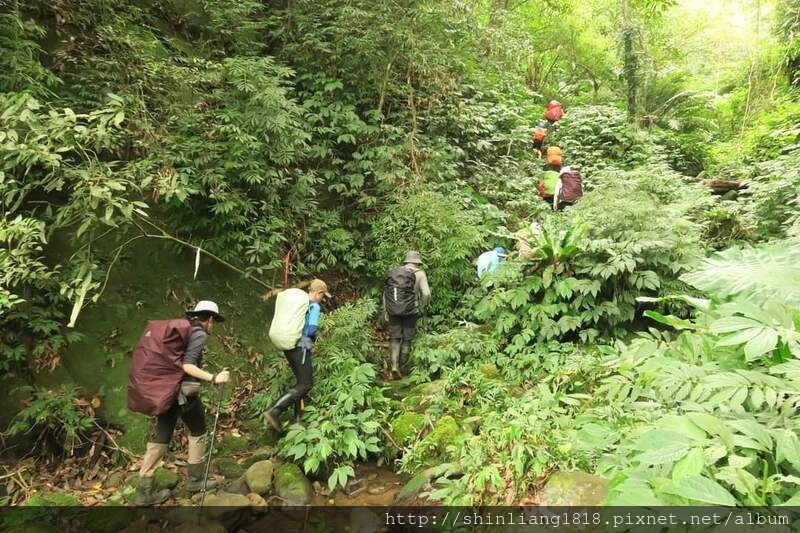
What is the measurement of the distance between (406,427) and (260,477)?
5.54ft

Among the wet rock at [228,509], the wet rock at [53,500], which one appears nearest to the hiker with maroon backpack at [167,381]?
the wet rock at [228,509]

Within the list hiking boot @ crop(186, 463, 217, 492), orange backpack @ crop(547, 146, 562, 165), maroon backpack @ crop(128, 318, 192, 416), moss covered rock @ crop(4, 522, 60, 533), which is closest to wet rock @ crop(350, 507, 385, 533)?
hiking boot @ crop(186, 463, 217, 492)

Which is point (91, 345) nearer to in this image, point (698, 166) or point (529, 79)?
point (698, 166)

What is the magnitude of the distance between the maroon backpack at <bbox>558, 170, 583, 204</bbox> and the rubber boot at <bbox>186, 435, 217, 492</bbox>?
8.26 metres

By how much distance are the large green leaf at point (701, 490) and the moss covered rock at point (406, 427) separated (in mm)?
3641

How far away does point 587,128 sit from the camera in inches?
489

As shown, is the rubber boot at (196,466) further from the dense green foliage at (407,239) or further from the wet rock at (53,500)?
the wet rock at (53,500)

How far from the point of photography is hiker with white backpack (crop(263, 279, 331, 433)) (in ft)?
17.2

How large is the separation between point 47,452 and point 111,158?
3724 millimetres

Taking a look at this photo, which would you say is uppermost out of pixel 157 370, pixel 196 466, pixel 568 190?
pixel 568 190

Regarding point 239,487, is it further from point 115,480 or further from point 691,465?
point 691,465

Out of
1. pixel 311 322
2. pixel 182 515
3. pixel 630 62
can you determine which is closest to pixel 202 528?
pixel 182 515

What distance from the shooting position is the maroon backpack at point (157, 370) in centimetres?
432

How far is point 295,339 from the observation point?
5250 mm
